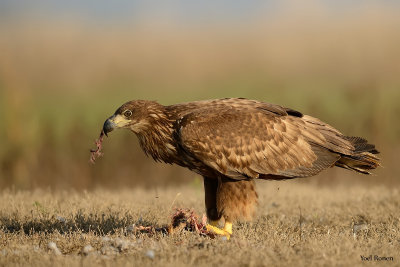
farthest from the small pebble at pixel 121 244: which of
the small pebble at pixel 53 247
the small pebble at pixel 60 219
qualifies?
the small pebble at pixel 60 219

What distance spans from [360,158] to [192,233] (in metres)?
2.37

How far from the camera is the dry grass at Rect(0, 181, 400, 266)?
5637 millimetres

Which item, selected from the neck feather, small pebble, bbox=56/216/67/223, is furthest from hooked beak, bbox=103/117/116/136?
small pebble, bbox=56/216/67/223

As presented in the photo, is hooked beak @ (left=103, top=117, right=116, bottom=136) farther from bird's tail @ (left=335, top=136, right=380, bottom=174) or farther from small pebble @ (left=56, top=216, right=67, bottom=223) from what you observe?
bird's tail @ (left=335, top=136, right=380, bottom=174)

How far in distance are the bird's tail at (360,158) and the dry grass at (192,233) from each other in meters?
0.75

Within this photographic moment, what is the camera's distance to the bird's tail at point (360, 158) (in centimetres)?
783

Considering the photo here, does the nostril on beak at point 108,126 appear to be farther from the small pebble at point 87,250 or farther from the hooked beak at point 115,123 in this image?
the small pebble at point 87,250

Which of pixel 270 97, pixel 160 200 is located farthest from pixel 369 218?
pixel 270 97

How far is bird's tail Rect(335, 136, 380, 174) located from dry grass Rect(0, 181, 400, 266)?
2.46ft

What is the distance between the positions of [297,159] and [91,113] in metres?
12.6

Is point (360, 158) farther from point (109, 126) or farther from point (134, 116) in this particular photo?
point (109, 126)

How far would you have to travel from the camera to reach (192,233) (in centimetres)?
691

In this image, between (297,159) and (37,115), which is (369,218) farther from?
(37,115)

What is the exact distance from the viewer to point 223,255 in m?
5.65
